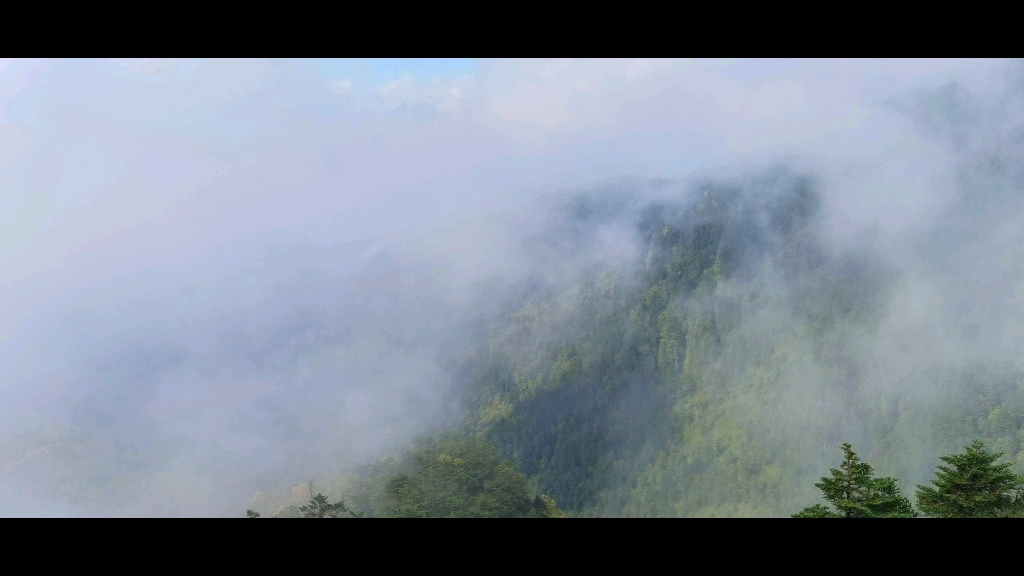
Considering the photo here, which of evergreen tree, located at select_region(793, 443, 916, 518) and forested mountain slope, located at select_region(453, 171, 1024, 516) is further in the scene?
forested mountain slope, located at select_region(453, 171, 1024, 516)

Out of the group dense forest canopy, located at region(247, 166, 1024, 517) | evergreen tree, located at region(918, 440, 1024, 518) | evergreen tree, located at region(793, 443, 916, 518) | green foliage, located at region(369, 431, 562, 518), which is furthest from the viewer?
dense forest canopy, located at region(247, 166, 1024, 517)

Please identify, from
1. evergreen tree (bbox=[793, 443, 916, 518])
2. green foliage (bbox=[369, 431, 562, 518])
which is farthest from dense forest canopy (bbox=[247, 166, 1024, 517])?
evergreen tree (bbox=[793, 443, 916, 518])

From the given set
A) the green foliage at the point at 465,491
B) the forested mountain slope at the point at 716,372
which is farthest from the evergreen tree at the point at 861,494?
the forested mountain slope at the point at 716,372

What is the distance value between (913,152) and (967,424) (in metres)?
38.8

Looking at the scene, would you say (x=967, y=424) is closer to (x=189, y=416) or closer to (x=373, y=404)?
(x=373, y=404)

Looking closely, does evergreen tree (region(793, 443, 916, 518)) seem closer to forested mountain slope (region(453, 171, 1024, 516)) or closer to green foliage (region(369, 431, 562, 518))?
green foliage (region(369, 431, 562, 518))

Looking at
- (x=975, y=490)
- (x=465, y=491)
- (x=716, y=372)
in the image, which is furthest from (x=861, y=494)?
(x=716, y=372)

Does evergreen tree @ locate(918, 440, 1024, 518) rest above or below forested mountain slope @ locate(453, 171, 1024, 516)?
below

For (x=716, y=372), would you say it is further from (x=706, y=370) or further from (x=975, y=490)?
(x=975, y=490)

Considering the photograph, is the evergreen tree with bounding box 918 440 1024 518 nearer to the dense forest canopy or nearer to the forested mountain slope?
the dense forest canopy

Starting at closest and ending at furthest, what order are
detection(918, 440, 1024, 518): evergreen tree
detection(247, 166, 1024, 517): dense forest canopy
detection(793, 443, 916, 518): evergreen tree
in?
detection(793, 443, 916, 518): evergreen tree, detection(918, 440, 1024, 518): evergreen tree, detection(247, 166, 1024, 517): dense forest canopy

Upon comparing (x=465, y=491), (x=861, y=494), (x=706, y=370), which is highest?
(x=706, y=370)

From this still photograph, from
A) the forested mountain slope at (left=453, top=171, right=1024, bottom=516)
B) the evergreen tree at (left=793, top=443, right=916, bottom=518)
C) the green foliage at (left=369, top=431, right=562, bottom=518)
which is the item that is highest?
the forested mountain slope at (left=453, top=171, right=1024, bottom=516)

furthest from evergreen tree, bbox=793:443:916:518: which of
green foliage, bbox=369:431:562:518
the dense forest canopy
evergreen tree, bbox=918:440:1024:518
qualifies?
the dense forest canopy
